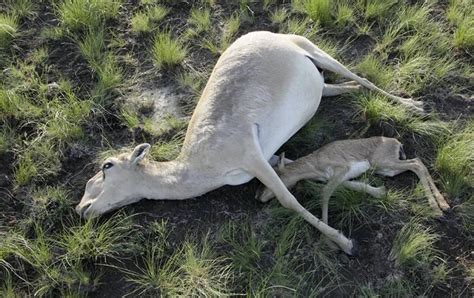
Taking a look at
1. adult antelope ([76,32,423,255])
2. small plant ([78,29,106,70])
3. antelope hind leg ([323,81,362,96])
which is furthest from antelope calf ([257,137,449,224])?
small plant ([78,29,106,70])

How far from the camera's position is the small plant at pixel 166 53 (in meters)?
5.86

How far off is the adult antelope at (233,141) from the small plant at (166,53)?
1045 mm

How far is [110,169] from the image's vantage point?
4590 mm

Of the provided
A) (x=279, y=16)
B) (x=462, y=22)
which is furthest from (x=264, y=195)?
(x=462, y=22)

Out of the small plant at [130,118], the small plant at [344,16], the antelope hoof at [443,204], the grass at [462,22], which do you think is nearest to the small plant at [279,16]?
the small plant at [344,16]

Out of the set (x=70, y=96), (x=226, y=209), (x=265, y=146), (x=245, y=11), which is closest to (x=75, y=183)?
(x=70, y=96)

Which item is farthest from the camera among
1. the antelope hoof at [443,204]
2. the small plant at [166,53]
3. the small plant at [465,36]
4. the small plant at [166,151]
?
the small plant at [166,53]

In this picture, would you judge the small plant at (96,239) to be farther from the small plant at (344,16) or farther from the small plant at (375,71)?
the small plant at (344,16)

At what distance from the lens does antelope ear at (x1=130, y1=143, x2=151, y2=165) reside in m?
4.59

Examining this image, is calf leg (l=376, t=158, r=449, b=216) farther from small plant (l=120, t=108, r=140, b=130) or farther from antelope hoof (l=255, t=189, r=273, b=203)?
small plant (l=120, t=108, r=140, b=130)

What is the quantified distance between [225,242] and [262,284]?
1.60 ft

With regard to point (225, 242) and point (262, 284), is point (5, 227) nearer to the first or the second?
point (225, 242)

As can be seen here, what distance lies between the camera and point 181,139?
5234 mm

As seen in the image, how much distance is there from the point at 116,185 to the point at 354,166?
1893 millimetres
